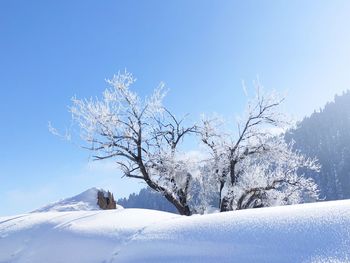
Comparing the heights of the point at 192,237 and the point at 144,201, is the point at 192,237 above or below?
below

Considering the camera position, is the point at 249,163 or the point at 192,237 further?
the point at 249,163

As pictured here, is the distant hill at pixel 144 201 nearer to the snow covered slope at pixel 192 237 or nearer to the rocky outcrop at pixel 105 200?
the rocky outcrop at pixel 105 200

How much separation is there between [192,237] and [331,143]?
178m

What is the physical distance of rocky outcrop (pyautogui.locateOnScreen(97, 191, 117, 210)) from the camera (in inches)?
708

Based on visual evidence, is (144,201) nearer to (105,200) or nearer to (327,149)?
(327,149)

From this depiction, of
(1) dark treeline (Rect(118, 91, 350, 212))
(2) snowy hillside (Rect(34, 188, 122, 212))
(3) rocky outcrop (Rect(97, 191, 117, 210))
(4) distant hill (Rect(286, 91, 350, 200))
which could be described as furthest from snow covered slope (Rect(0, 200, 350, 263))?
(4) distant hill (Rect(286, 91, 350, 200))

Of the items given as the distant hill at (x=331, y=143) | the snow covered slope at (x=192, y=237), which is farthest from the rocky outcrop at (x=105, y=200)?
the distant hill at (x=331, y=143)

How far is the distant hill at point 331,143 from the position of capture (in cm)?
15362

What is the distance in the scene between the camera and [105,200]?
18172mm

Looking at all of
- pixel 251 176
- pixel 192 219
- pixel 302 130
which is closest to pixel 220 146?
pixel 251 176

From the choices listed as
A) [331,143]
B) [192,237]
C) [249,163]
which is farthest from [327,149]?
[192,237]

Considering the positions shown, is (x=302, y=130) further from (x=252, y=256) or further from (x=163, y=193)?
(x=252, y=256)

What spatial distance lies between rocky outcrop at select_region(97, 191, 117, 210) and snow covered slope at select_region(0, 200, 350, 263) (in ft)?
41.8

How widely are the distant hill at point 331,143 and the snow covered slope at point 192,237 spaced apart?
153 m
